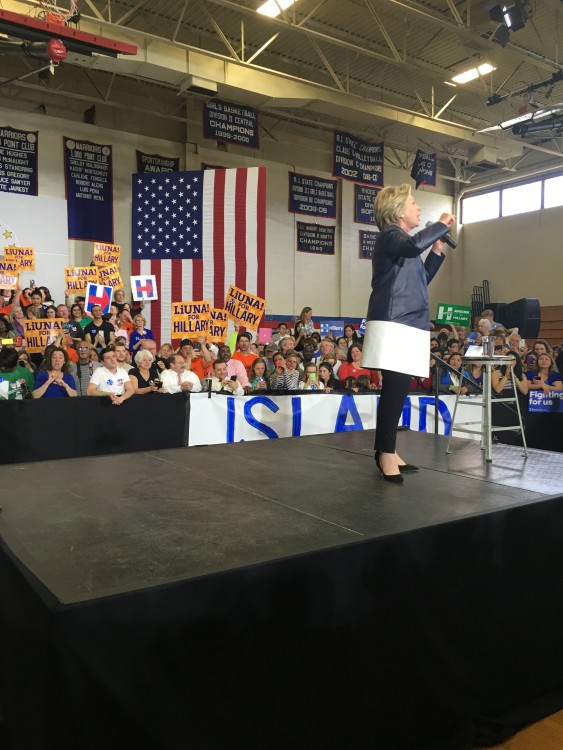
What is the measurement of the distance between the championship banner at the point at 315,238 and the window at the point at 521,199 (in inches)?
182

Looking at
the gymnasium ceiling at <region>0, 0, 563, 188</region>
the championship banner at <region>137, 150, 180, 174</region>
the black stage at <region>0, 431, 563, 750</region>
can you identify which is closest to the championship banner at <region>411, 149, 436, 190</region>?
the gymnasium ceiling at <region>0, 0, 563, 188</region>

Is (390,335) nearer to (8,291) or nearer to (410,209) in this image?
(410,209)

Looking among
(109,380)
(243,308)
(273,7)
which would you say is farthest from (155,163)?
(109,380)

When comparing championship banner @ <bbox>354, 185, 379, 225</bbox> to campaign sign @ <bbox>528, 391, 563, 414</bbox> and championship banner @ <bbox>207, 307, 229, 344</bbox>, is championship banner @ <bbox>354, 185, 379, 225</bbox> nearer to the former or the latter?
championship banner @ <bbox>207, 307, 229, 344</bbox>

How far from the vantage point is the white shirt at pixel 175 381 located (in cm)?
532

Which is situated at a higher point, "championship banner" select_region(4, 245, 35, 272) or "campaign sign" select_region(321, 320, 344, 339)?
"championship banner" select_region(4, 245, 35, 272)

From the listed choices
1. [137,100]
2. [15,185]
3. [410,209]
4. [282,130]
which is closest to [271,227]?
[282,130]

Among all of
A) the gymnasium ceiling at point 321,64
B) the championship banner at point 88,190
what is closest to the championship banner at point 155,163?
the championship banner at point 88,190

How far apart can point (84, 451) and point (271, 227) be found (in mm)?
8633

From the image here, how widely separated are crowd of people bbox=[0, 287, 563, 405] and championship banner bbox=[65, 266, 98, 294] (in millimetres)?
740

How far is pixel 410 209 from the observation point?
2.50m

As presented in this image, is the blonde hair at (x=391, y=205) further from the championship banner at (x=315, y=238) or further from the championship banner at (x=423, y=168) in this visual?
the championship banner at (x=315, y=238)

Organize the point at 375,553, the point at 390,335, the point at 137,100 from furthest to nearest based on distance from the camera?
the point at 137,100 → the point at 390,335 → the point at 375,553

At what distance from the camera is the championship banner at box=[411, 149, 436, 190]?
11391 millimetres
